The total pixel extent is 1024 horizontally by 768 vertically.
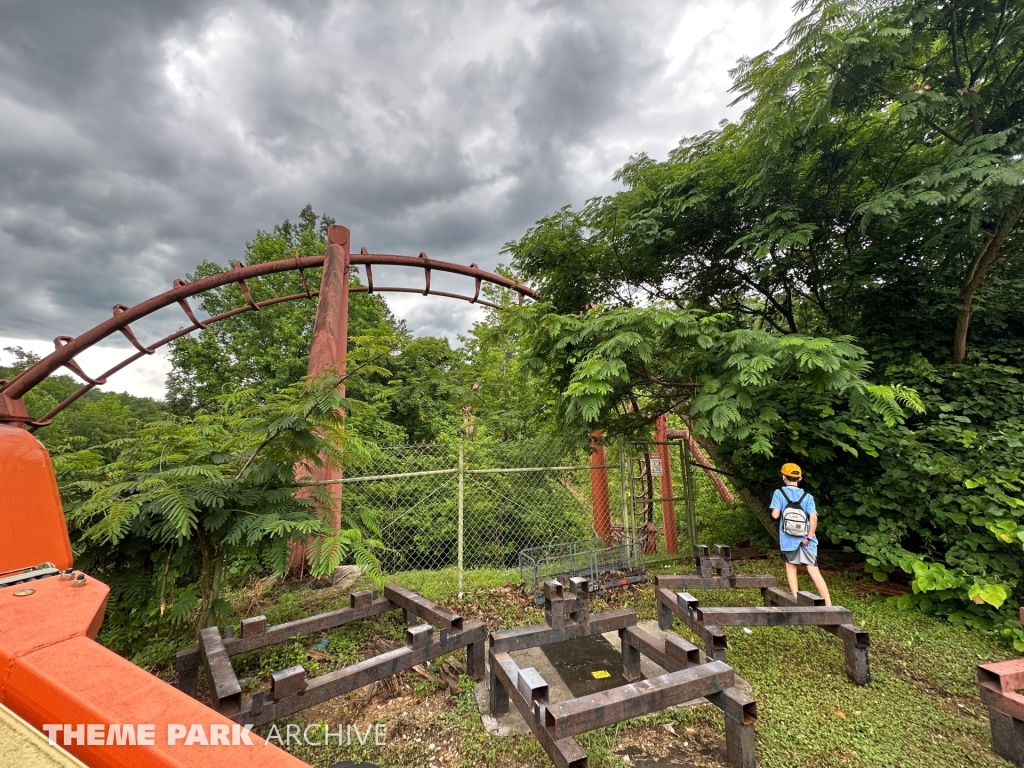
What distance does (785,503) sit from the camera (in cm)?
414

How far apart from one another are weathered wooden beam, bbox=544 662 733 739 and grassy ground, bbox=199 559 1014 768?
50 centimetres

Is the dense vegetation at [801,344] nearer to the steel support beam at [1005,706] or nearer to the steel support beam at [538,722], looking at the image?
the steel support beam at [538,722]

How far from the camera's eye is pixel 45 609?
1256 millimetres

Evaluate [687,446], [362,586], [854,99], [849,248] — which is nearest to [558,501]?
[687,446]

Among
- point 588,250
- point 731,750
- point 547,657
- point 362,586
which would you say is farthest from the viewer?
point 588,250

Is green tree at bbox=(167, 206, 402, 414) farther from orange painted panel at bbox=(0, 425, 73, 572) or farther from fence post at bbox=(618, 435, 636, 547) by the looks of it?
orange painted panel at bbox=(0, 425, 73, 572)

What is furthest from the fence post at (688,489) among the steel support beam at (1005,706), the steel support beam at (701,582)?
the steel support beam at (1005,706)

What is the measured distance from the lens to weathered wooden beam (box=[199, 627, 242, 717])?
7.04 ft

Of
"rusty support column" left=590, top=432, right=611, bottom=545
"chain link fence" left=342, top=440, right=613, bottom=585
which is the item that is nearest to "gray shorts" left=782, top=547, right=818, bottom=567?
"chain link fence" left=342, top=440, right=613, bottom=585

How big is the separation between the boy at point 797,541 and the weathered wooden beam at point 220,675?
4.55 metres

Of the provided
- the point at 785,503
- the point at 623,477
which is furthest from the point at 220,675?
the point at 785,503

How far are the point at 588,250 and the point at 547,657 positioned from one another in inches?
199

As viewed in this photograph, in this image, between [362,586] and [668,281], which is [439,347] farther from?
[668,281]

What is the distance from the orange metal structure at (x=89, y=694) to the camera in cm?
84
